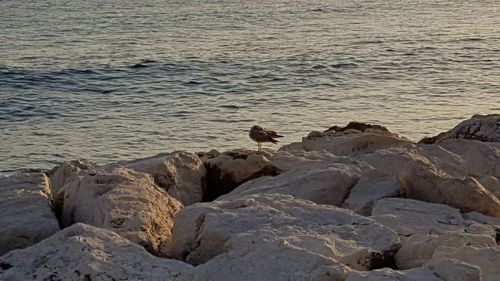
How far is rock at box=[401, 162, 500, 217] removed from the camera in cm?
624

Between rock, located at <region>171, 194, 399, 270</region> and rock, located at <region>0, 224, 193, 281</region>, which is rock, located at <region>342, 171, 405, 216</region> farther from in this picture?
rock, located at <region>0, 224, 193, 281</region>

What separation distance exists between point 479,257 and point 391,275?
636 mm

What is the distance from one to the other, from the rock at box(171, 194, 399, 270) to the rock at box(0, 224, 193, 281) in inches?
12.9

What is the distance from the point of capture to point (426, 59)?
24.2m

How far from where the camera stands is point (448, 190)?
6336 millimetres

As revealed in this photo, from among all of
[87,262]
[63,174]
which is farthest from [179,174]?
[87,262]

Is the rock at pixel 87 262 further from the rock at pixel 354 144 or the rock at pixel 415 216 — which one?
the rock at pixel 354 144

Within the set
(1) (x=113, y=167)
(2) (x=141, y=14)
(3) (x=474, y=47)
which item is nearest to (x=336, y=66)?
(3) (x=474, y=47)

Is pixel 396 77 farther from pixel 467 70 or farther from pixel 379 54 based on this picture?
pixel 379 54

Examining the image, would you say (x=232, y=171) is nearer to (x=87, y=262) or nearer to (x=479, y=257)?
(x=87, y=262)

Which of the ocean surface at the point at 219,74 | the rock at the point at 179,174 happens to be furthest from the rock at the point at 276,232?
the ocean surface at the point at 219,74

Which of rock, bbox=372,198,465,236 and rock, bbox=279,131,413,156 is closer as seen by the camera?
rock, bbox=372,198,465,236

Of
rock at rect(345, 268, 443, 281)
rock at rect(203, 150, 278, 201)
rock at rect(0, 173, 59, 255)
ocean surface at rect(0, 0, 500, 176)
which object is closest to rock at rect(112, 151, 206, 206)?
rock at rect(203, 150, 278, 201)

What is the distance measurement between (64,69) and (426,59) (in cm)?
943
